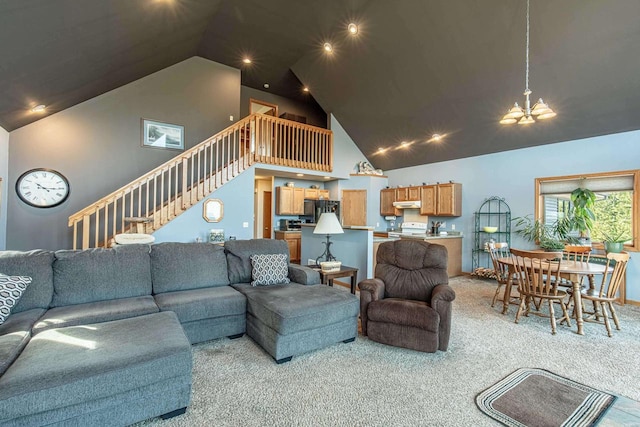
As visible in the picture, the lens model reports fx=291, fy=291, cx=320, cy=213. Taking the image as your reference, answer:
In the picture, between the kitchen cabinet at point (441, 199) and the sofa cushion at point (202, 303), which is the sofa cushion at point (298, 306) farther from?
the kitchen cabinet at point (441, 199)

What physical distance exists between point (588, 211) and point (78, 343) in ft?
21.8

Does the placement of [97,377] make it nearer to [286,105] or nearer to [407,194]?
[407,194]

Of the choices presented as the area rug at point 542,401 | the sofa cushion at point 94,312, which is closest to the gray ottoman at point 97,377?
the sofa cushion at point 94,312

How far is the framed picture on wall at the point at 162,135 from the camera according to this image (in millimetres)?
5876

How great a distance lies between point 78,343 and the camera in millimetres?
1786

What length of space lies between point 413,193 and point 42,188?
7.45m

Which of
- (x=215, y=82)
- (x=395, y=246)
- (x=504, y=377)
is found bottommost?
(x=504, y=377)

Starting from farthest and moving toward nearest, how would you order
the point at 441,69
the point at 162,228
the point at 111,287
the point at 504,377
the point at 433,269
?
the point at 441,69
the point at 162,228
the point at 433,269
the point at 111,287
the point at 504,377

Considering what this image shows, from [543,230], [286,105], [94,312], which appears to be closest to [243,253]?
[94,312]

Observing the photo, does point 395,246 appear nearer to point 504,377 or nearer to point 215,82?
point 504,377

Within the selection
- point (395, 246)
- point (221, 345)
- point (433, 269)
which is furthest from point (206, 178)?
point (433, 269)

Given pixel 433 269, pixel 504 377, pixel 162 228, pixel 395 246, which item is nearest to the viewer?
pixel 504 377

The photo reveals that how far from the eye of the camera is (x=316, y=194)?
27.5 ft

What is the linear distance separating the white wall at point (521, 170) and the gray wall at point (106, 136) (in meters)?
5.27
